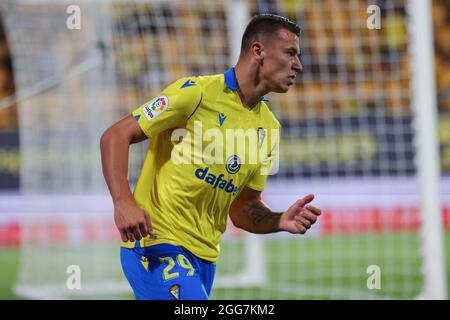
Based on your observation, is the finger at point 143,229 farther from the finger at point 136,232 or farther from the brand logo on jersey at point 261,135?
the brand logo on jersey at point 261,135

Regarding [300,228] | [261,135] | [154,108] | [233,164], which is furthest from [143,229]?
[261,135]

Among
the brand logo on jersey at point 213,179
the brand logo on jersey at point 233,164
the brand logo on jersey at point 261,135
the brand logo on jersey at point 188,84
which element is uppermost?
the brand logo on jersey at point 188,84

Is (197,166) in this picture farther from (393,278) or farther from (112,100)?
(393,278)

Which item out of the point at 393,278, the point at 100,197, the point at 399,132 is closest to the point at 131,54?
the point at 100,197

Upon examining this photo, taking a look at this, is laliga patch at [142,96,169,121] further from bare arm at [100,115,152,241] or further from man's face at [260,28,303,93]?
man's face at [260,28,303,93]

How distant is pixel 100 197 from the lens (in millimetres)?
11172

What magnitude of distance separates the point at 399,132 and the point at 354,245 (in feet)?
6.27

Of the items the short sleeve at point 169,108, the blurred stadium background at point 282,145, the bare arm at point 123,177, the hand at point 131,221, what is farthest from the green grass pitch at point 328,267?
the hand at point 131,221

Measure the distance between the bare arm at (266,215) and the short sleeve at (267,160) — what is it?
6cm

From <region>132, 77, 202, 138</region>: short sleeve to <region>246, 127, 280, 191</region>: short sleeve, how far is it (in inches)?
19.9

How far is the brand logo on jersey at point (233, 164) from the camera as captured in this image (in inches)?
183

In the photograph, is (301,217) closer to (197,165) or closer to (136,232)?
(197,165)

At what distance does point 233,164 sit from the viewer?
Result: 464 centimetres

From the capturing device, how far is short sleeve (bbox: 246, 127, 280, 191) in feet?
16.0
